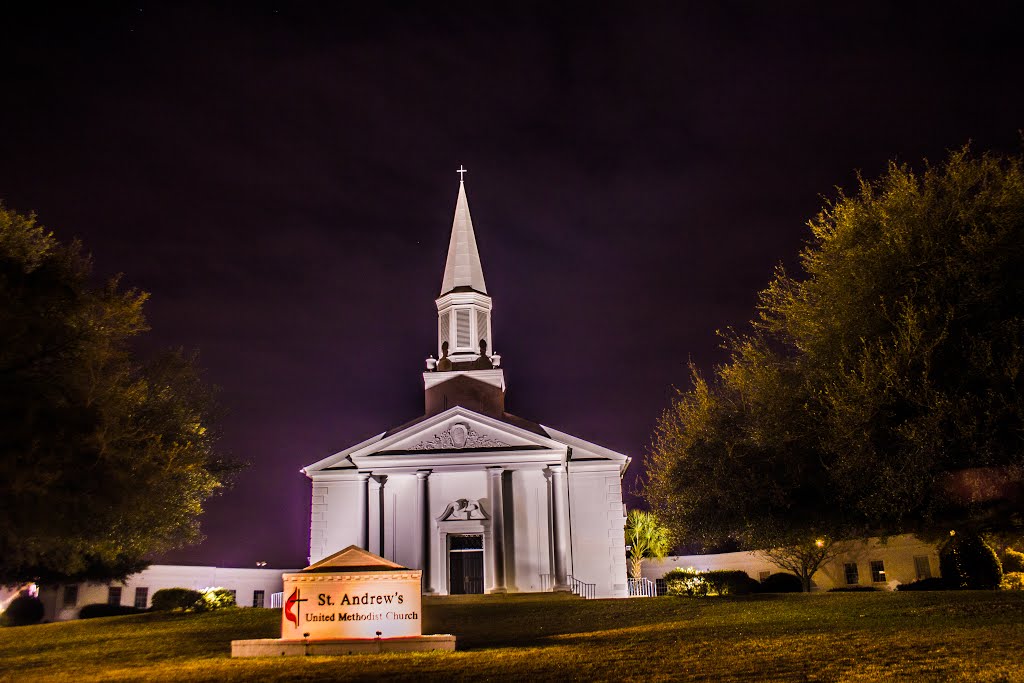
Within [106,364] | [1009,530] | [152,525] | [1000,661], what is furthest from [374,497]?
[1000,661]

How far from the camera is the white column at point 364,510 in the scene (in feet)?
123

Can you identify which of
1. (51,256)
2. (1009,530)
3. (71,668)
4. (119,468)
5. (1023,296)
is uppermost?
(51,256)

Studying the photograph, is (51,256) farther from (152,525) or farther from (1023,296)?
(1023,296)

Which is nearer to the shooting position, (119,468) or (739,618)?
(119,468)

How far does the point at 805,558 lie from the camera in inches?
1721

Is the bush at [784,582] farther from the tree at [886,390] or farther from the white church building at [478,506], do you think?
the tree at [886,390]

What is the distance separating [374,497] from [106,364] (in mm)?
20259

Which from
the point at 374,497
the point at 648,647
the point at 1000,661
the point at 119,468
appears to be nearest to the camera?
the point at 1000,661

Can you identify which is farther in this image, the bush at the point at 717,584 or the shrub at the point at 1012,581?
the bush at the point at 717,584

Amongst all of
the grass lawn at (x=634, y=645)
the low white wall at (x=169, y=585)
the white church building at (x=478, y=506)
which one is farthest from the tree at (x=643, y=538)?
the grass lawn at (x=634, y=645)

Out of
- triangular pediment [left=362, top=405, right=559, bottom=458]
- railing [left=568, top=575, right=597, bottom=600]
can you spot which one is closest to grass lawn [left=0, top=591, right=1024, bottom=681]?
railing [left=568, top=575, right=597, bottom=600]

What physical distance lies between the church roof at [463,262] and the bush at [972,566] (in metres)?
27.3

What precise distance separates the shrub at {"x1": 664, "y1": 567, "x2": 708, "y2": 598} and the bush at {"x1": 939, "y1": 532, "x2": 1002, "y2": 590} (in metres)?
9.88

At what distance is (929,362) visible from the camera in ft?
51.9
